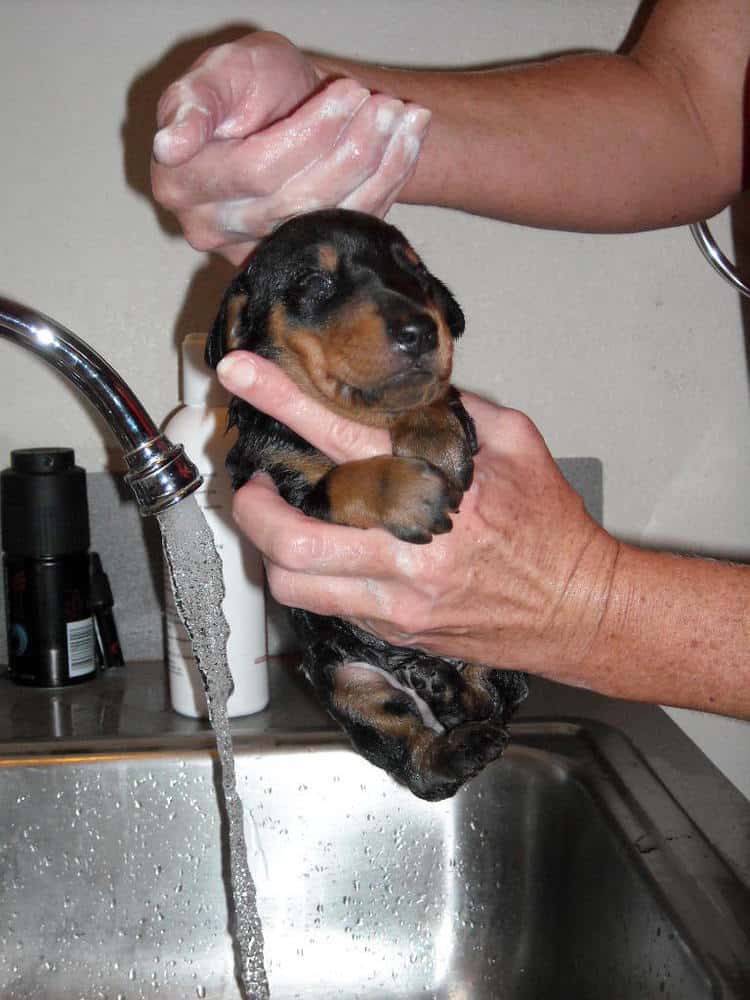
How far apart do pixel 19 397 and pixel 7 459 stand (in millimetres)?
109

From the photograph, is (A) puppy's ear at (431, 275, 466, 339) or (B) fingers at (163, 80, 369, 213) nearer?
(B) fingers at (163, 80, 369, 213)

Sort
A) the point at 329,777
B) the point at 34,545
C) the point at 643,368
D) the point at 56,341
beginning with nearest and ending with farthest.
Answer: the point at 56,341 → the point at 329,777 → the point at 34,545 → the point at 643,368

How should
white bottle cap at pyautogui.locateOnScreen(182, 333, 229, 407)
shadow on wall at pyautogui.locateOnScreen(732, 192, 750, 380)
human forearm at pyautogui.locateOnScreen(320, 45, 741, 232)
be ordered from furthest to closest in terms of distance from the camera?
shadow on wall at pyautogui.locateOnScreen(732, 192, 750, 380) < white bottle cap at pyautogui.locateOnScreen(182, 333, 229, 407) < human forearm at pyautogui.locateOnScreen(320, 45, 741, 232)

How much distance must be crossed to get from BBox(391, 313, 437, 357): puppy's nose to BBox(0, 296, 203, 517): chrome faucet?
25 centimetres

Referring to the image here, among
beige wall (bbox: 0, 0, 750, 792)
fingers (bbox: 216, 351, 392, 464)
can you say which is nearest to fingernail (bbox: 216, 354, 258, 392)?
fingers (bbox: 216, 351, 392, 464)

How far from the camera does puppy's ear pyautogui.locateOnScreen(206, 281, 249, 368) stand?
1316 millimetres

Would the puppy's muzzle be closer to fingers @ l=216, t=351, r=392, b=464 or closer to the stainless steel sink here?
fingers @ l=216, t=351, r=392, b=464

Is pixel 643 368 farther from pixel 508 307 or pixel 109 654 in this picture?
pixel 109 654

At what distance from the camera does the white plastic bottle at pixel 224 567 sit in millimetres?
1664

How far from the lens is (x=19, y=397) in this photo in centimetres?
194

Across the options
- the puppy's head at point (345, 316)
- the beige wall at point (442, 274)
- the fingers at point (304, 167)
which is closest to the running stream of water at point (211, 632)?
the puppy's head at point (345, 316)

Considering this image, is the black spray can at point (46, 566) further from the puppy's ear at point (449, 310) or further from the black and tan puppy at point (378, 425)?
the puppy's ear at point (449, 310)

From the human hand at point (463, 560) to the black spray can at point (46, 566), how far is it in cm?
62

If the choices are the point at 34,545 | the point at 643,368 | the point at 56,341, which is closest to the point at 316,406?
the point at 56,341
